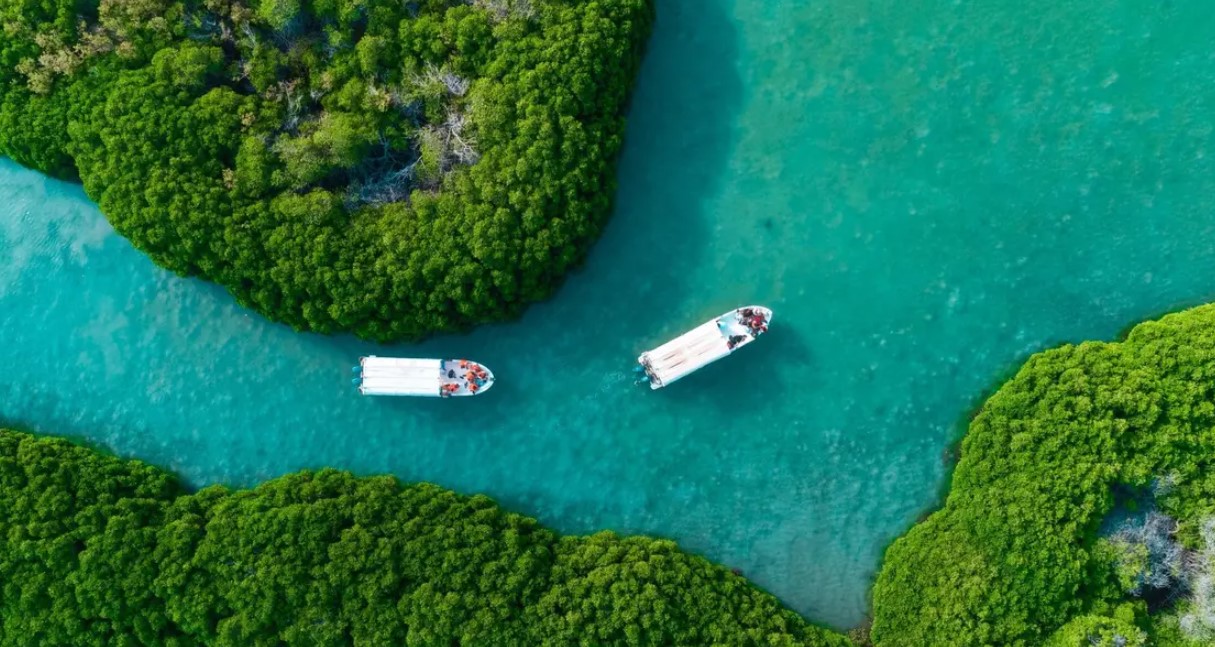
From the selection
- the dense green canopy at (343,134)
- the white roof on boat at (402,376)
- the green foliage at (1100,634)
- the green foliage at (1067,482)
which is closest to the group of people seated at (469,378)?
the white roof on boat at (402,376)

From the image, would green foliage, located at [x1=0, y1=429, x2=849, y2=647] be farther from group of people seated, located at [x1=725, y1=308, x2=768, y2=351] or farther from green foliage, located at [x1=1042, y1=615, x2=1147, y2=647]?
group of people seated, located at [x1=725, y1=308, x2=768, y2=351]

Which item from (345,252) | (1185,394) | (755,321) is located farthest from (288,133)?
(1185,394)

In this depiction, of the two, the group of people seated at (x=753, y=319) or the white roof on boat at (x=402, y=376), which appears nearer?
the group of people seated at (x=753, y=319)

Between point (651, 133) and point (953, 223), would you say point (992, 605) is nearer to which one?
point (953, 223)

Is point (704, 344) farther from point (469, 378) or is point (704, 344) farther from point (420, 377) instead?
point (420, 377)

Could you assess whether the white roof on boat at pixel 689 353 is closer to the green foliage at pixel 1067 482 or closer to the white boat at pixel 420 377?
the white boat at pixel 420 377

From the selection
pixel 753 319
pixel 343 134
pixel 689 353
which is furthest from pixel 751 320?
pixel 343 134

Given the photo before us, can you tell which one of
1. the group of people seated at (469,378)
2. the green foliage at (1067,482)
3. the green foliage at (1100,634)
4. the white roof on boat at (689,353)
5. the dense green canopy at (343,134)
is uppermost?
the dense green canopy at (343,134)
